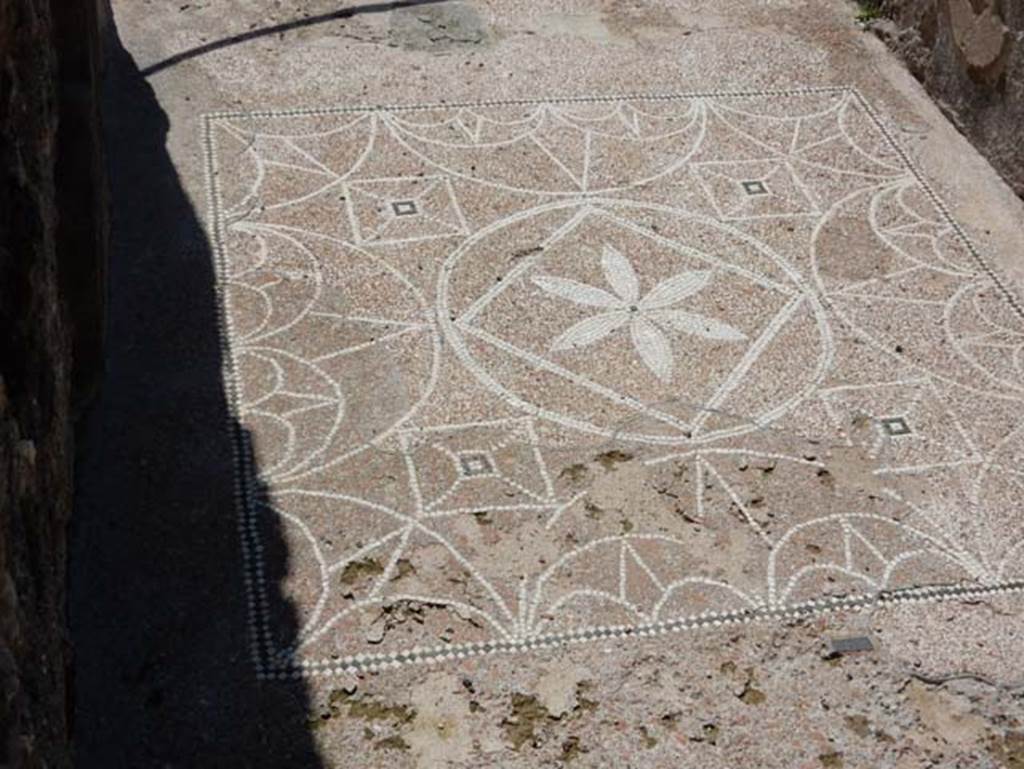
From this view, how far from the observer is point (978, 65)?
197 inches

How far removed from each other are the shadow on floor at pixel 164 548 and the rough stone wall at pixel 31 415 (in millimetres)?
245

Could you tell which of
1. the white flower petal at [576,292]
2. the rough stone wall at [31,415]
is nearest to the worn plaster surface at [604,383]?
the white flower petal at [576,292]

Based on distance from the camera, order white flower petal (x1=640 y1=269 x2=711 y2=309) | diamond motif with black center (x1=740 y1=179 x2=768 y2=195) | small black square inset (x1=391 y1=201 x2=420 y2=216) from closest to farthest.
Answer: white flower petal (x1=640 y1=269 x2=711 y2=309) → small black square inset (x1=391 y1=201 x2=420 y2=216) → diamond motif with black center (x1=740 y1=179 x2=768 y2=195)

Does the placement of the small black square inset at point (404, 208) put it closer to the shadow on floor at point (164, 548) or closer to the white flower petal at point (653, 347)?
the shadow on floor at point (164, 548)

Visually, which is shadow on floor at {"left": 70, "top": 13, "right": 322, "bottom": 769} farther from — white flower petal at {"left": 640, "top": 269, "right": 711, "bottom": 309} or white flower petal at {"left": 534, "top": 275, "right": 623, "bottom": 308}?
white flower petal at {"left": 640, "top": 269, "right": 711, "bottom": 309}

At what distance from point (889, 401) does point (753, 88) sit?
5.50 feet

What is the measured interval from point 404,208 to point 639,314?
0.83 meters

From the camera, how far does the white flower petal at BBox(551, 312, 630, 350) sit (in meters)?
4.10

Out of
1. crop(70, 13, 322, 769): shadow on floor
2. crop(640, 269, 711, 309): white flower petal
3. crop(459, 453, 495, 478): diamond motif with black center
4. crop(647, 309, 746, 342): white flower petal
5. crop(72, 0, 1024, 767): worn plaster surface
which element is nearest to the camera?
crop(70, 13, 322, 769): shadow on floor

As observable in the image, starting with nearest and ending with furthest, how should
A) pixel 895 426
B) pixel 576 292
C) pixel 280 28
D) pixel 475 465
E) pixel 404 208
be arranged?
pixel 475 465
pixel 895 426
pixel 576 292
pixel 404 208
pixel 280 28

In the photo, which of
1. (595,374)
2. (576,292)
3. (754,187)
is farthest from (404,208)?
(754,187)

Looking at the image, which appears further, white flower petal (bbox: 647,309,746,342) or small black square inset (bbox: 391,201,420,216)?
small black square inset (bbox: 391,201,420,216)

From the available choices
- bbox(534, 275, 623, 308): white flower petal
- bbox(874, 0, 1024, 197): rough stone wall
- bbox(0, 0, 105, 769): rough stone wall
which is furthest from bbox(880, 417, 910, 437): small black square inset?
bbox(0, 0, 105, 769): rough stone wall

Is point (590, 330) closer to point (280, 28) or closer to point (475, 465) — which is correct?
A: point (475, 465)
